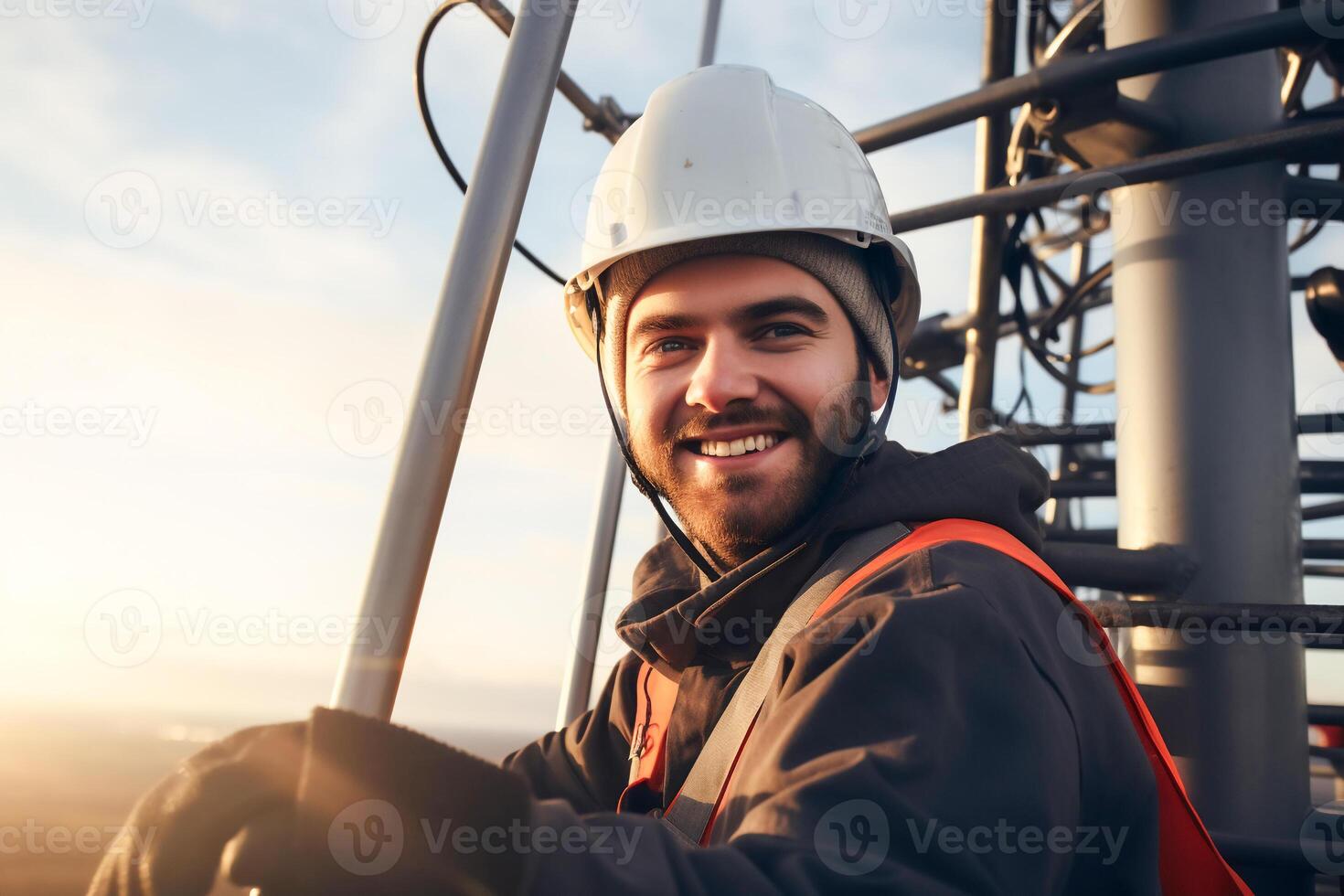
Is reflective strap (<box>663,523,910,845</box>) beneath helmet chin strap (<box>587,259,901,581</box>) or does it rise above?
beneath

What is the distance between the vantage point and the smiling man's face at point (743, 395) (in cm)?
158

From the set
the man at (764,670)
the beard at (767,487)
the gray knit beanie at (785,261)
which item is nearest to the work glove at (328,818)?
the man at (764,670)

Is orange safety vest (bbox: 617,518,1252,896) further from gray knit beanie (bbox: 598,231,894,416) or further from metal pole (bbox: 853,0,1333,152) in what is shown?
metal pole (bbox: 853,0,1333,152)

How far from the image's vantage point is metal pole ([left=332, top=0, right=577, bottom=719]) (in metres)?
1.27

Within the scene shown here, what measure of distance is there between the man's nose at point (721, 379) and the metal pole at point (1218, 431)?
971 mm

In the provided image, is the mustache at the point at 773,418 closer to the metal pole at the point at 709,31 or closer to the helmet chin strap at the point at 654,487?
the helmet chin strap at the point at 654,487

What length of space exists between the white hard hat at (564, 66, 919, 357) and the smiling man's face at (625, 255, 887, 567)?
10 centimetres

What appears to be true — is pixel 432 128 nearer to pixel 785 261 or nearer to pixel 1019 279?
pixel 785 261

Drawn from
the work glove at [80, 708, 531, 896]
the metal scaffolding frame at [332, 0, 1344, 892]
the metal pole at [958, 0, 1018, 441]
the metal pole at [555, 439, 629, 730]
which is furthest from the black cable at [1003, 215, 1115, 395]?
the work glove at [80, 708, 531, 896]

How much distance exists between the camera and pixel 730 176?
1788 millimetres

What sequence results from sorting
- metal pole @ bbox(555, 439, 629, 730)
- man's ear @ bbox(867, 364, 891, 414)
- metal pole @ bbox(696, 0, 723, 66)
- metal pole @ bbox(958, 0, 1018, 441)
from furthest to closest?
metal pole @ bbox(696, 0, 723, 66)
metal pole @ bbox(958, 0, 1018, 441)
metal pole @ bbox(555, 439, 629, 730)
man's ear @ bbox(867, 364, 891, 414)

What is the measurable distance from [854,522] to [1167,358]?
1.04 meters

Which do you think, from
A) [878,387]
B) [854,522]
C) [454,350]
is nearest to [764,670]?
[854,522]

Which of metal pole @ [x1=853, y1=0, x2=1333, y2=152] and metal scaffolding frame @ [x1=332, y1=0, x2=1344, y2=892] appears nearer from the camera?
metal scaffolding frame @ [x1=332, y1=0, x2=1344, y2=892]
